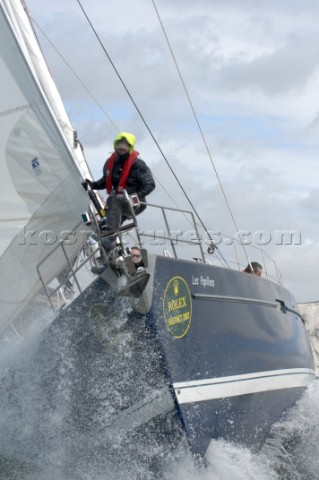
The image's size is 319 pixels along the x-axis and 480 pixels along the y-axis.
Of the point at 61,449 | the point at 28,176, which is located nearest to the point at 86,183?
the point at 28,176

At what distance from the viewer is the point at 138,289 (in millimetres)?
6422

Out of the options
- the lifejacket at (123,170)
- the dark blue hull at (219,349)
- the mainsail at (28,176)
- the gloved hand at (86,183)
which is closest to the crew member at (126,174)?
the lifejacket at (123,170)

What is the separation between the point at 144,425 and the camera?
6.49 metres

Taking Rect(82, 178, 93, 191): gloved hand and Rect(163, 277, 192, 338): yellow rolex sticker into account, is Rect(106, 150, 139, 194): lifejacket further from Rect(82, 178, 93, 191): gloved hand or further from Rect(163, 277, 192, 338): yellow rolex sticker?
Rect(163, 277, 192, 338): yellow rolex sticker

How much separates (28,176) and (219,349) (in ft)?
7.68

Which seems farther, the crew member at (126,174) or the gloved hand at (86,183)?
the gloved hand at (86,183)

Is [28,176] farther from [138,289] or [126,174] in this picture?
[138,289]

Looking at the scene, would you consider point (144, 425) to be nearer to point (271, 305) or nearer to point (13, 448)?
point (13, 448)

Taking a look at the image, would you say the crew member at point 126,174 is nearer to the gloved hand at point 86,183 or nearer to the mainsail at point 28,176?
the gloved hand at point 86,183

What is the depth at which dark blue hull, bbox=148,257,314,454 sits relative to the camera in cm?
657

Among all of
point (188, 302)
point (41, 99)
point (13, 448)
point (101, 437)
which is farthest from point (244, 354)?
point (41, 99)

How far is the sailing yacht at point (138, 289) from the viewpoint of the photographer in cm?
652

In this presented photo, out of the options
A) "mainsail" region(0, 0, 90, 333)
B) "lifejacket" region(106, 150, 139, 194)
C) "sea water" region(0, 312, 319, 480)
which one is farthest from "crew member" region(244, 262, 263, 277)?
"lifejacket" region(106, 150, 139, 194)

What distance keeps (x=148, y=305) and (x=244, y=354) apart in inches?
51.3
